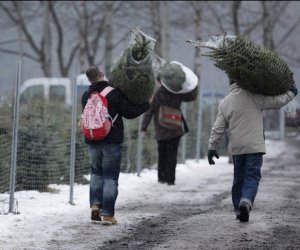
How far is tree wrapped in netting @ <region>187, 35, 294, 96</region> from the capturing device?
11.0m

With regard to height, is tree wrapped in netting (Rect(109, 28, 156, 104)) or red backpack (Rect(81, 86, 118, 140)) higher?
tree wrapped in netting (Rect(109, 28, 156, 104))

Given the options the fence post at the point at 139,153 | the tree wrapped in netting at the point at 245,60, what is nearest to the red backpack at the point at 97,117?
the tree wrapped in netting at the point at 245,60

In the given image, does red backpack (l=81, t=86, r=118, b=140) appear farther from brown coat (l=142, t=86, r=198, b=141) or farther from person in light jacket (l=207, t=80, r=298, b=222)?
brown coat (l=142, t=86, r=198, b=141)

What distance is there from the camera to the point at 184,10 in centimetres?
4541

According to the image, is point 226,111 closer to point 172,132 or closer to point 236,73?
point 236,73

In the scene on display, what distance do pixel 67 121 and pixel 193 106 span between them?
25.5ft

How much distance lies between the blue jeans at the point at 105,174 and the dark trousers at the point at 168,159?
4651 mm

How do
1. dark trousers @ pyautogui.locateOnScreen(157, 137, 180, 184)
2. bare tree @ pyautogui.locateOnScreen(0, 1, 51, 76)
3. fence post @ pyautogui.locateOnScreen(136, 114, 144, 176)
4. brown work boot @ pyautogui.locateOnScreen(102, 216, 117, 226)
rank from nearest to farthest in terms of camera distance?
1. brown work boot @ pyautogui.locateOnScreen(102, 216, 117, 226)
2. dark trousers @ pyautogui.locateOnScreen(157, 137, 180, 184)
3. fence post @ pyautogui.locateOnScreen(136, 114, 144, 176)
4. bare tree @ pyautogui.locateOnScreen(0, 1, 51, 76)

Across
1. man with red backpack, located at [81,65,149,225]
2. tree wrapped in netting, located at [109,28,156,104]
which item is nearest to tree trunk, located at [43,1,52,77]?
tree wrapped in netting, located at [109,28,156,104]

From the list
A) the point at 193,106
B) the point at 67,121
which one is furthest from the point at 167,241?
the point at 193,106

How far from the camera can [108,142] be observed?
1140 cm

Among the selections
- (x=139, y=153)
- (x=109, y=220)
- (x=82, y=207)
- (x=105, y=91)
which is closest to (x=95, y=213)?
(x=109, y=220)

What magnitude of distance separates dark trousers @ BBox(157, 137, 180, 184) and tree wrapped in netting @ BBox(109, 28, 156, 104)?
15.4 ft

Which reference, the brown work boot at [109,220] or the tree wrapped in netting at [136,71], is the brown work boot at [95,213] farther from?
the tree wrapped in netting at [136,71]
